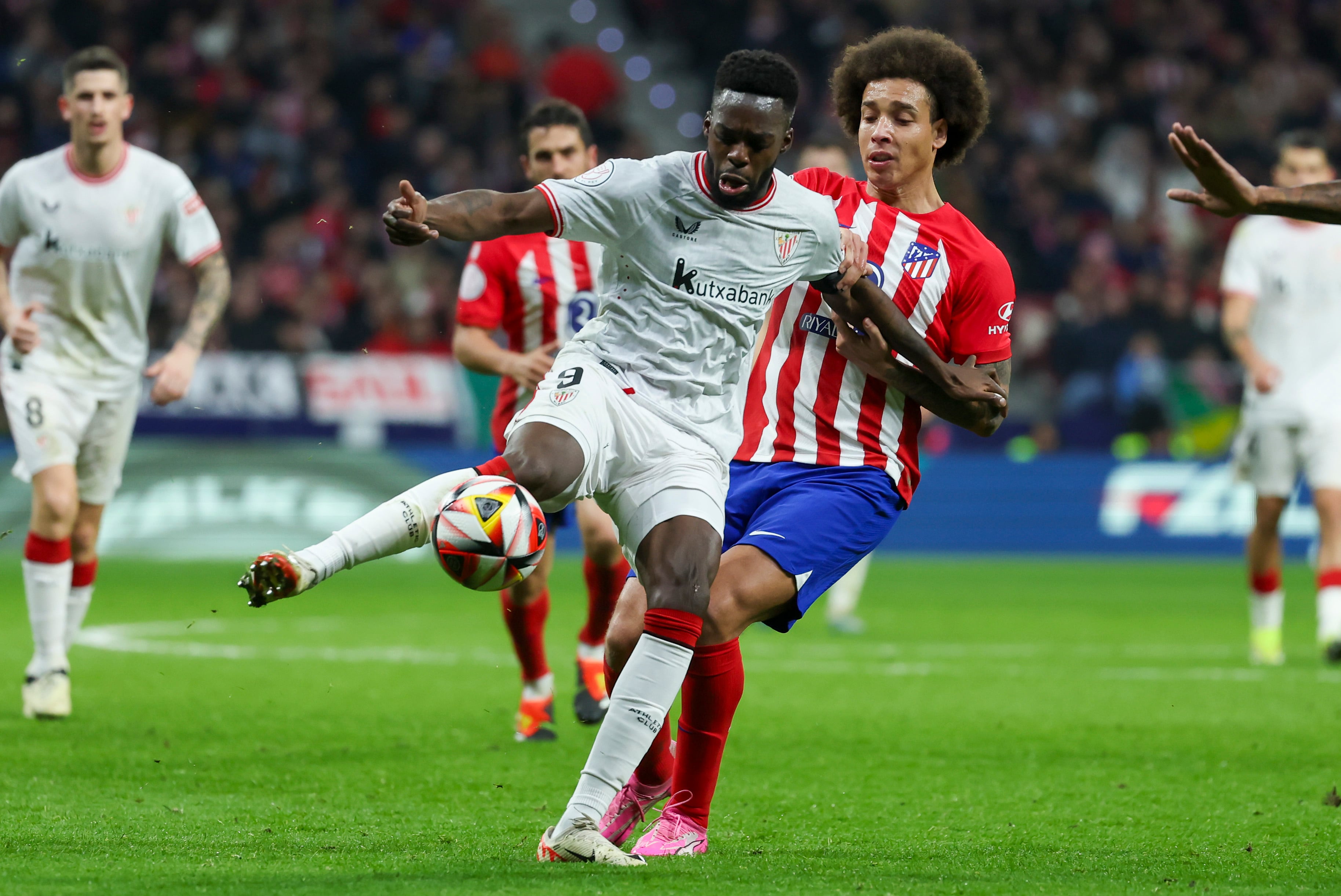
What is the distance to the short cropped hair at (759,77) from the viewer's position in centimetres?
432

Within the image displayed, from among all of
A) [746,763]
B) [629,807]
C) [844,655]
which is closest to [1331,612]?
[844,655]

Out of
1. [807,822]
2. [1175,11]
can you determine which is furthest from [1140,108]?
[807,822]

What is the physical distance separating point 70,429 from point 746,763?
327cm

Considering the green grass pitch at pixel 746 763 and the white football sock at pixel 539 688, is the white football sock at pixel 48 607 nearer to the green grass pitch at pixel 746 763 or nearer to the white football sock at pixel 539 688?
the green grass pitch at pixel 746 763

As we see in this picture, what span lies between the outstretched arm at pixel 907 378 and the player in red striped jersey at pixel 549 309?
2.23 m

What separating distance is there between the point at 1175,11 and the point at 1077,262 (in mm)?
5308

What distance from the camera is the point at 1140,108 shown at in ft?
68.4

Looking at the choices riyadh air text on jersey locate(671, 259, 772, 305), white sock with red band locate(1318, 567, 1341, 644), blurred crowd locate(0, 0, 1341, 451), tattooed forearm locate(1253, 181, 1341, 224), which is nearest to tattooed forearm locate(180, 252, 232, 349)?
riyadh air text on jersey locate(671, 259, 772, 305)

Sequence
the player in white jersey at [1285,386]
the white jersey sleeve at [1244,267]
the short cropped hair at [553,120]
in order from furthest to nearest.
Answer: the white jersey sleeve at [1244,267], the player in white jersey at [1285,386], the short cropped hair at [553,120]

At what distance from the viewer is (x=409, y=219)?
3.94 meters

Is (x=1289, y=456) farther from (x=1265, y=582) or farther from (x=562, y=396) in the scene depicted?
(x=562, y=396)

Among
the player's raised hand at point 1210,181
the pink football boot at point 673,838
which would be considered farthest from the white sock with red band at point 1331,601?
the pink football boot at point 673,838

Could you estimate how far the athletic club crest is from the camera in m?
4.95

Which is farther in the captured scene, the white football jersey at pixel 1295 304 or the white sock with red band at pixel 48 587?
the white football jersey at pixel 1295 304
